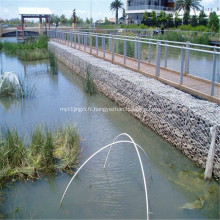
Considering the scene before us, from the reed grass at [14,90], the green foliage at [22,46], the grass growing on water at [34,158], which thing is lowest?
the grass growing on water at [34,158]

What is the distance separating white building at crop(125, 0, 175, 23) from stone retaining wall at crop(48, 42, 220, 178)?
4834cm

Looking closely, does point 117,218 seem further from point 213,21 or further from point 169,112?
point 213,21

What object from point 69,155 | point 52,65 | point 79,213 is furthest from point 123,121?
point 52,65

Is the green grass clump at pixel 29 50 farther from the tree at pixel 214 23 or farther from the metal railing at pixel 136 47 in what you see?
the tree at pixel 214 23

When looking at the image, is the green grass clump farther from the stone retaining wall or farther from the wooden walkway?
the stone retaining wall

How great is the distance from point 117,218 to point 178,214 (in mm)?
853

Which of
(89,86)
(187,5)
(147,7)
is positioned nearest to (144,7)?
(147,7)

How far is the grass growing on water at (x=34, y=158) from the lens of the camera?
16.7 feet

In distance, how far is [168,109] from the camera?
21.1 feet

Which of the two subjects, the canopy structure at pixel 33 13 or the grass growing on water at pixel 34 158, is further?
the canopy structure at pixel 33 13

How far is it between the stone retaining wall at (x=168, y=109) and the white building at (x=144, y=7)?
4834 cm

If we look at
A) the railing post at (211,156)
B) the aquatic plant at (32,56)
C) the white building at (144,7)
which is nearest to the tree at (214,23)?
the aquatic plant at (32,56)

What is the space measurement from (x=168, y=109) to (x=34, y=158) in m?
2.86

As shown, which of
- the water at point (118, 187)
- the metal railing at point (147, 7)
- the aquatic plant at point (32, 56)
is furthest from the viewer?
the metal railing at point (147, 7)
